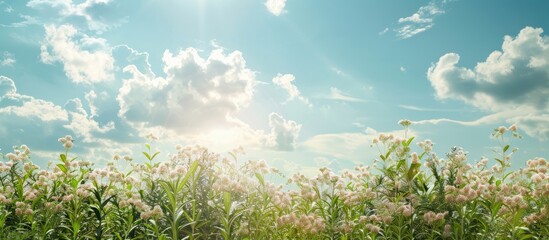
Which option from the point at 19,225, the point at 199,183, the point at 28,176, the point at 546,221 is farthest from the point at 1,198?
the point at 546,221


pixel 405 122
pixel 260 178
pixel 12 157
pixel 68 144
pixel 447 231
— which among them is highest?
pixel 405 122

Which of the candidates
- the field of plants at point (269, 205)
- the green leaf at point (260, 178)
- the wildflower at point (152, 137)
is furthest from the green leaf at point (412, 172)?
the wildflower at point (152, 137)

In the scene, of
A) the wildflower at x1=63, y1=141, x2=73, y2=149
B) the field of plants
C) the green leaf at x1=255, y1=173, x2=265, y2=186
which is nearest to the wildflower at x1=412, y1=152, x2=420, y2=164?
the field of plants

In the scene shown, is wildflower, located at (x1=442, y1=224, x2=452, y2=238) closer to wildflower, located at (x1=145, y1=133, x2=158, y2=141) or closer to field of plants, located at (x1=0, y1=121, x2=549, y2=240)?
field of plants, located at (x1=0, y1=121, x2=549, y2=240)

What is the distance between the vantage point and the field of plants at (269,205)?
6875 mm

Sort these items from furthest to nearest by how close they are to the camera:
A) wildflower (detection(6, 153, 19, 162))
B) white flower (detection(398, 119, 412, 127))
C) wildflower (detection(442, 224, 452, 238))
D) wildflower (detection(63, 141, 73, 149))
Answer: wildflower (detection(6, 153, 19, 162)), white flower (detection(398, 119, 412, 127)), wildflower (detection(63, 141, 73, 149)), wildflower (detection(442, 224, 452, 238))

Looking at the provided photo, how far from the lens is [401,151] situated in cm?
827

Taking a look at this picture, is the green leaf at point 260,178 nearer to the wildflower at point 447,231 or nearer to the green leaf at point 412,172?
the green leaf at point 412,172

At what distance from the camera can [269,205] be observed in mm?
7559

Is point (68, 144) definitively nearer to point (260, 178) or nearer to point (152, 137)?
point (152, 137)

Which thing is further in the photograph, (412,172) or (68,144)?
(68,144)

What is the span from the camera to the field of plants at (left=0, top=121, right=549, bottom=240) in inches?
271

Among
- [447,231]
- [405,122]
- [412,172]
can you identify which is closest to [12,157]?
[412,172]

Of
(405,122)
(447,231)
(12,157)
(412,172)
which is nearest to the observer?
(447,231)
